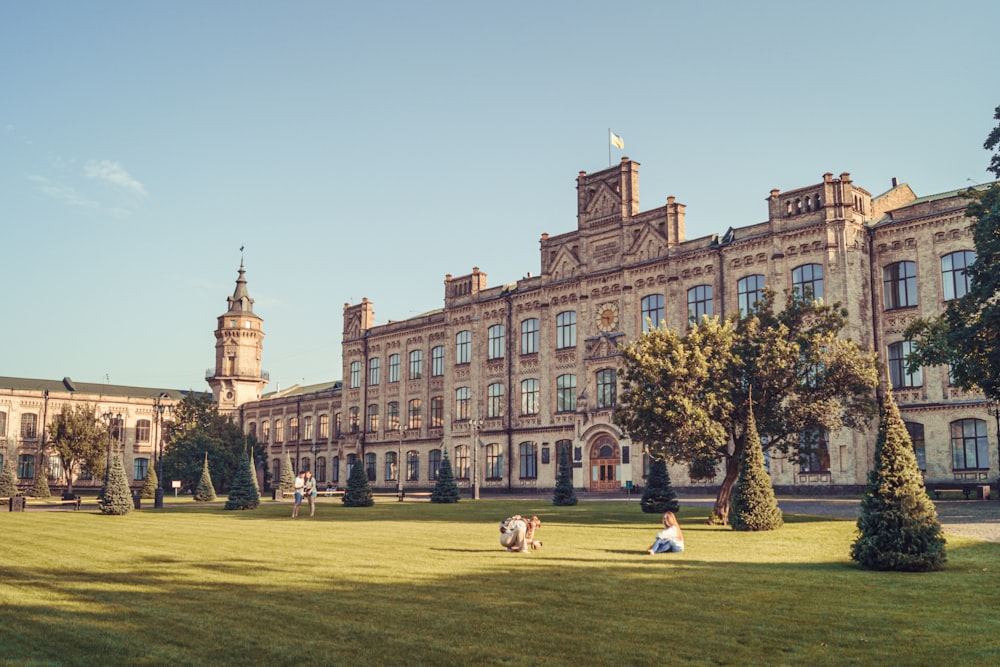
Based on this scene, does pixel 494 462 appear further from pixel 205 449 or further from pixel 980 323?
pixel 980 323

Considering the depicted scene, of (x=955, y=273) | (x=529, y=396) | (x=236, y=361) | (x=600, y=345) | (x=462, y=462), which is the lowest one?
(x=462, y=462)

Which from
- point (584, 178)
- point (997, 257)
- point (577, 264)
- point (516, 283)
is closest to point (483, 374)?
point (516, 283)

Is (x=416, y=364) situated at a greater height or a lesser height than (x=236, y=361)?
lesser

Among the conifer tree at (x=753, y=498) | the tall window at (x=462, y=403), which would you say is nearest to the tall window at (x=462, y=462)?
the tall window at (x=462, y=403)

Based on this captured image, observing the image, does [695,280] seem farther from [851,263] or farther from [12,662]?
[12,662]

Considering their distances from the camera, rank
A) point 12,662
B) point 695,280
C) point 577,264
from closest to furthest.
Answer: point 12,662
point 695,280
point 577,264

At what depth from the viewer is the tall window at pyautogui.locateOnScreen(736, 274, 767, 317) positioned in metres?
47.0

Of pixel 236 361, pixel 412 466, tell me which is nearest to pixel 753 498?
pixel 412 466

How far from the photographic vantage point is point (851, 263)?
142ft

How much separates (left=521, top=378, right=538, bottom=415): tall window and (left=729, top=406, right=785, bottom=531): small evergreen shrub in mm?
33716

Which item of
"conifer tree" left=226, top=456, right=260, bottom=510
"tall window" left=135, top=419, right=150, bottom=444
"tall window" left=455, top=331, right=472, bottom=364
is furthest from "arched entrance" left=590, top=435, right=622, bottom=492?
"tall window" left=135, top=419, right=150, bottom=444

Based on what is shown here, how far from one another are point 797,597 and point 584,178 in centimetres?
4637

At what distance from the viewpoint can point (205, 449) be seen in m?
71.2

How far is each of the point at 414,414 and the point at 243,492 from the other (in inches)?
1062
